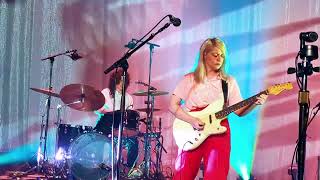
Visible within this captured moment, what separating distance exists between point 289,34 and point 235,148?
188cm

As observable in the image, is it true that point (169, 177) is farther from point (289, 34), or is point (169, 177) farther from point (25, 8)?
point (25, 8)

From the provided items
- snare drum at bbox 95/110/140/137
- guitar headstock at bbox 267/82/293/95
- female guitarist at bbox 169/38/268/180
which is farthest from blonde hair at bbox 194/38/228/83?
snare drum at bbox 95/110/140/137

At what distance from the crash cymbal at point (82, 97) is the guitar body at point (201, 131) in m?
2.34

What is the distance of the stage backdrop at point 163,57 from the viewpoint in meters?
7.07

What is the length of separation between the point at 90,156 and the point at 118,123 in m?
0.59

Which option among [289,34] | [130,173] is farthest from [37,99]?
[289,34]

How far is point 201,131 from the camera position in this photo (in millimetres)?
4156

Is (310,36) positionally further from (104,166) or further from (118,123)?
(104,166)

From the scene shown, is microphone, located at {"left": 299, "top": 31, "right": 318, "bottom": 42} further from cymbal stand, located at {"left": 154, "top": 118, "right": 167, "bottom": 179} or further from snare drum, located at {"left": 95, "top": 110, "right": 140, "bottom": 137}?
cymbal stand, located at {"left": 154, "top": 118, "right": 167, "bottom": 179}

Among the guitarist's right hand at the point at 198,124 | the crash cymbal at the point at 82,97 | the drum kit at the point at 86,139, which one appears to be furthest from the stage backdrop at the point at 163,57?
the guitarist's right hand at the point at 198,124

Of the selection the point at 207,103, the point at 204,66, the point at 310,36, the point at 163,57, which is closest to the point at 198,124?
the point at 207,103

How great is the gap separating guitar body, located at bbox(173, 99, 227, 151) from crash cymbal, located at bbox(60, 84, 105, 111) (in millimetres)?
2336

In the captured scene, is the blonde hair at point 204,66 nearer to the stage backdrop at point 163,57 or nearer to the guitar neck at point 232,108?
the guitar neck at point 232,108

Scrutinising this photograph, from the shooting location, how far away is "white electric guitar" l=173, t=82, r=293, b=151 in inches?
163
